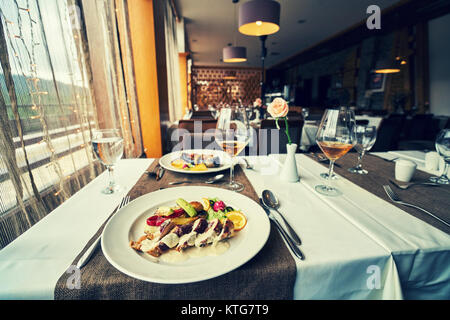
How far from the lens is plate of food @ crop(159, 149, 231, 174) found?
83 cm

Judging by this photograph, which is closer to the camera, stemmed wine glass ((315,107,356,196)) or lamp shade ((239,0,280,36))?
stemmed wine glass ((315,107,356,196))

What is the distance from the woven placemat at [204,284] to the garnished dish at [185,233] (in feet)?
0.16

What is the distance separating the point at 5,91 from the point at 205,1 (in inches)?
176

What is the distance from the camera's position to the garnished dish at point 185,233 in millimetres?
392

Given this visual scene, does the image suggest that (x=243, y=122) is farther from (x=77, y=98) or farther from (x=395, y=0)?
(x=395, y=0)

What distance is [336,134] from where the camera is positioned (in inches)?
26.9

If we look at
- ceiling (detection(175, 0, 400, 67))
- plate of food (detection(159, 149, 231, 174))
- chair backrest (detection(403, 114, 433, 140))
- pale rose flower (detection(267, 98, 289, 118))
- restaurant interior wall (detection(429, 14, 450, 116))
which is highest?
ceiling (detection(175, 0, 400, 67))

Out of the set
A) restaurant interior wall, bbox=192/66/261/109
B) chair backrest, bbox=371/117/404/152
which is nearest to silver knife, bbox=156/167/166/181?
chair backrest, bbox=371/117/404/152

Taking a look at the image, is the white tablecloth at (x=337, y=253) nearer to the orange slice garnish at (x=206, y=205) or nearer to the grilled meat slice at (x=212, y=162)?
the orange slice garnish at (x=206, y=205)

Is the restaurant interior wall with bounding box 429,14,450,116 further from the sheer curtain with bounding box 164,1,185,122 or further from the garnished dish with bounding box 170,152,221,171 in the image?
the garnished dish with bounding box 170,152,221,171

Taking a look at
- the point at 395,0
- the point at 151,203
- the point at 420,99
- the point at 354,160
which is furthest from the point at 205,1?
the point at 420,99

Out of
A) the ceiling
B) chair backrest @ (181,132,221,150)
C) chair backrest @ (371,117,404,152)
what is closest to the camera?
chair backrest @ (181,132,221,150)

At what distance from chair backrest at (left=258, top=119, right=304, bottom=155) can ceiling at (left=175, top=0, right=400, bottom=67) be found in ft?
11.2
